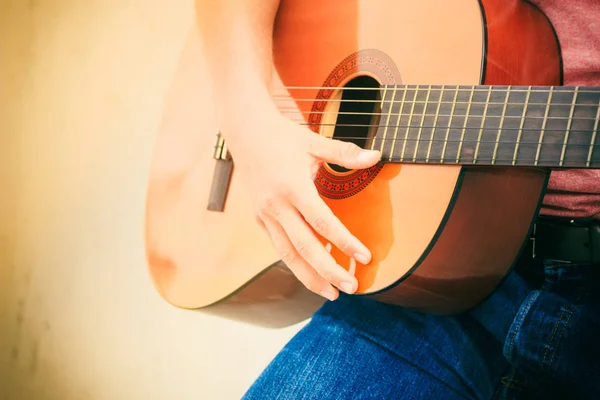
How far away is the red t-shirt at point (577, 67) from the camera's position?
657 mm

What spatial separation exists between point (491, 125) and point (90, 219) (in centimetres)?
160

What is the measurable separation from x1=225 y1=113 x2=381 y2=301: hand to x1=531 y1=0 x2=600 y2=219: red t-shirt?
28cm

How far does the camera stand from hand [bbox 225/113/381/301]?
2.24ft

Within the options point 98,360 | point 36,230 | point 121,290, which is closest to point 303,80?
point 121,290

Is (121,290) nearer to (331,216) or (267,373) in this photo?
(267,373)

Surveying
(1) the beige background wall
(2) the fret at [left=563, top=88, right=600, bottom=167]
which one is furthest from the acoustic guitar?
(1) the beige background wall

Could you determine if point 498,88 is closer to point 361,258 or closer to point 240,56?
point 361,258

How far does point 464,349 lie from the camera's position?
80cm

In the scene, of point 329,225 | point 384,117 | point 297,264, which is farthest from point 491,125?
point 297,264

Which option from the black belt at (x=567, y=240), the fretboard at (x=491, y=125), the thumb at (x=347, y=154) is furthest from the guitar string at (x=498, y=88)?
the black belt at (x=567, y=240)

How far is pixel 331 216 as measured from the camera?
0.69 meters

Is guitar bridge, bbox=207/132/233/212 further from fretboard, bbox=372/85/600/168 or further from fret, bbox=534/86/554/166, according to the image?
fret, bbox=534/86/554/166

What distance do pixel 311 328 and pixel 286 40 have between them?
1.89 ft

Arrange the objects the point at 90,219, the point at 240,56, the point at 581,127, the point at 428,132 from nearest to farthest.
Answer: the point at 581,127 → the point at 428,132 → the point at 240,56 → the point at 90,219
